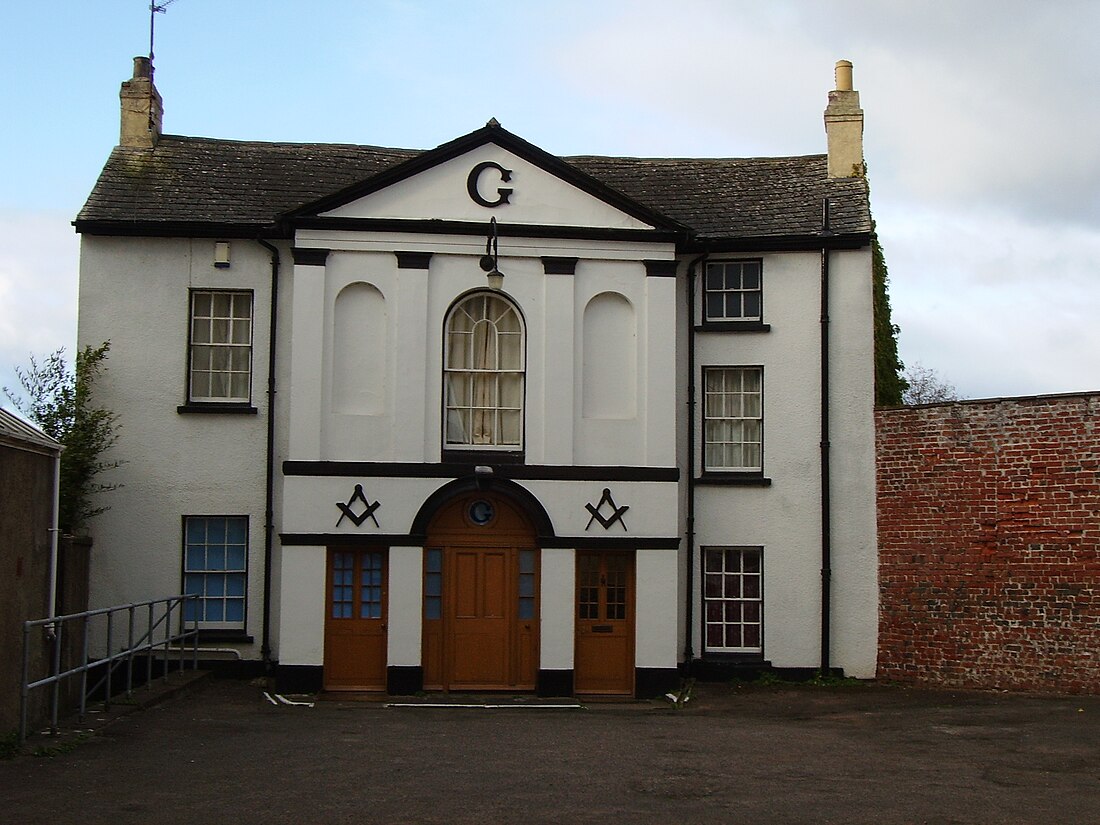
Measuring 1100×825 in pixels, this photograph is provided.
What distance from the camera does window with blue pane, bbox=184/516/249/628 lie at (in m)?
19.6

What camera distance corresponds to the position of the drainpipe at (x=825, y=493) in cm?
1972

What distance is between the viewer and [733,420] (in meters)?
20.3

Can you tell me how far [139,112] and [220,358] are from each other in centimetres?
506

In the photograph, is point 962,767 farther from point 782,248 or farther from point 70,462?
point 70,462

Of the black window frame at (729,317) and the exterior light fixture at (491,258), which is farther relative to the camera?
the black window frame at (729,317)

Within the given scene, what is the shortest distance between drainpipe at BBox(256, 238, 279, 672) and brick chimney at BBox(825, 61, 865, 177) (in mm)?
9722

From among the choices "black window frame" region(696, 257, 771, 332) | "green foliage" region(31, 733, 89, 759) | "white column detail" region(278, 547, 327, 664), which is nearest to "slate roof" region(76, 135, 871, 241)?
"black window frame" region(696, 257, 771, 332)

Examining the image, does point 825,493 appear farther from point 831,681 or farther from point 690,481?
point 831,681

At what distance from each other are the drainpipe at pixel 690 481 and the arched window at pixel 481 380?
9.56ft

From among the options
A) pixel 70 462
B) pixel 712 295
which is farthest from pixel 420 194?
pixel 70 462

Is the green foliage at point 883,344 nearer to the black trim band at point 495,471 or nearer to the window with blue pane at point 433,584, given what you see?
the black trim band at point 495,471

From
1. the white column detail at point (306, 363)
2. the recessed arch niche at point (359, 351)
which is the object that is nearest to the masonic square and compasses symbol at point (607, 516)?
the recessed arch niche at point (359, 351)

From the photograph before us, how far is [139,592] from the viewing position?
19422 mm

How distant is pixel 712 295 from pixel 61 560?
35.3 ft
